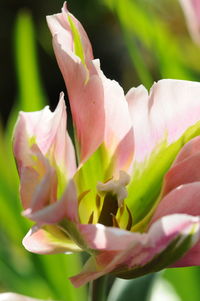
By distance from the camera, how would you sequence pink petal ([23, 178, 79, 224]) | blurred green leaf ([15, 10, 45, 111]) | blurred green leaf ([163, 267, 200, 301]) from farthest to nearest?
blurred green leaf ([15, 10, 45, 111])
blurred green leaf ([163, 267, 200, 301])
pink petal ([23, 178, 79, 224])

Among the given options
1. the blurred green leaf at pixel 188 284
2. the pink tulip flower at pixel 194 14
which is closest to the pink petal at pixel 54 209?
the pink tulip flower at pixel 194 14

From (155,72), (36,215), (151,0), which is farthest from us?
(155,72)

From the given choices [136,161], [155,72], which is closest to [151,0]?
[155,72]

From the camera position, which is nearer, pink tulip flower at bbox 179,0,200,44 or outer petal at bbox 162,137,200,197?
outer petal at bbox 162,137,200,197

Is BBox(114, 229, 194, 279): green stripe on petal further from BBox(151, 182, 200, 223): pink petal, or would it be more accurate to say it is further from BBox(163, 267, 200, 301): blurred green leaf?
BBox(163, 267, 200, 301): blurred green leaf

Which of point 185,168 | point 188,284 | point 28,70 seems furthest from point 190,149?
point 28,70

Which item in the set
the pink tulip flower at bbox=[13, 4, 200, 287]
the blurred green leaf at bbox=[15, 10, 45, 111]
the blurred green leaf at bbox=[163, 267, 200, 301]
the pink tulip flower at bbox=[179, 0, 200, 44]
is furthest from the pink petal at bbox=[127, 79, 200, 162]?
the blurred green leaf at bbox=[15, 10, 45, 111]

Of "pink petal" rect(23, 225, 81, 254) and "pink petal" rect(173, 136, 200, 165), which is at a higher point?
"pink petal" rect(173, 136, 200, 165)

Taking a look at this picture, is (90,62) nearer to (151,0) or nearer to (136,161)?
(136,161)
